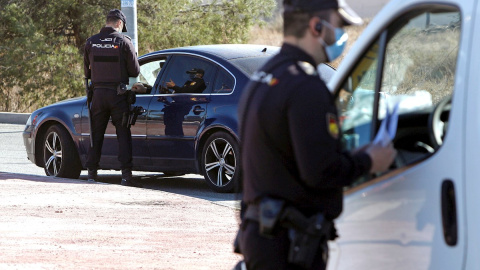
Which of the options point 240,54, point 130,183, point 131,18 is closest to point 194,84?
point 240,54

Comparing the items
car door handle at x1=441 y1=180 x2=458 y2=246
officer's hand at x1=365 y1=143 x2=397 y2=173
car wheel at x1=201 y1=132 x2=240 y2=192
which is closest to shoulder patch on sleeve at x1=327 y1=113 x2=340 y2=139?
officer's hand at x1=365 y1=143 x2=397 y2=173

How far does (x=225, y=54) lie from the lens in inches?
412

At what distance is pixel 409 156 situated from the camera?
337cm

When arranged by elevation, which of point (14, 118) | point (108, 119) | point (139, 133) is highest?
point (108, 119)

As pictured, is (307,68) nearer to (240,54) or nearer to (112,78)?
(240,54)

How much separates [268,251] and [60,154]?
8.84 m

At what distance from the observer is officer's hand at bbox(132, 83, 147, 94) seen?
10.9m

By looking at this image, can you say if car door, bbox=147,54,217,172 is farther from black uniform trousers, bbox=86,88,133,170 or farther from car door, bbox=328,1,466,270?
car door, bbox=328,1,466,270

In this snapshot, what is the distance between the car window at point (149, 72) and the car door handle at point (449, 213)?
8237 millimetres

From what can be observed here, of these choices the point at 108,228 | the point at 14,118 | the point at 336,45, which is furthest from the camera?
the point at 14,118

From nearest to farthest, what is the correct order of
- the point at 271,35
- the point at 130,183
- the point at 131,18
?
the point at 130,183 < the point at 131,18 < the point at 271,35

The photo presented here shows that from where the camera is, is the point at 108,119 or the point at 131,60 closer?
the point at 131,60

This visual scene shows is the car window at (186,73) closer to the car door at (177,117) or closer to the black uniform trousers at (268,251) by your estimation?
the car door at (177,117)

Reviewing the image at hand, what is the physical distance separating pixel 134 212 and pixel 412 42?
5743 millimetres
